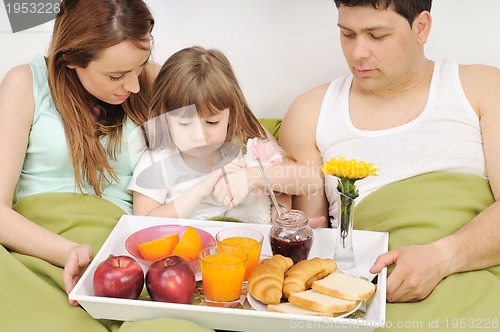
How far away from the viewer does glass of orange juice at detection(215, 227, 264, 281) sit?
148cm

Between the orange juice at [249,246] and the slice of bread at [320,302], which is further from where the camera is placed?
the orange juice at [249,246]

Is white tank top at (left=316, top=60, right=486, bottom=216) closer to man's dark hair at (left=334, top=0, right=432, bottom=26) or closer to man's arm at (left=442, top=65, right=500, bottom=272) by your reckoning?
man's arm at (left=442, top=65, right=500, bottom=272)

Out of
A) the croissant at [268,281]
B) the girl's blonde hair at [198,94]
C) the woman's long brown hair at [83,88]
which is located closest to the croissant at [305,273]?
the croissant at [268,281]

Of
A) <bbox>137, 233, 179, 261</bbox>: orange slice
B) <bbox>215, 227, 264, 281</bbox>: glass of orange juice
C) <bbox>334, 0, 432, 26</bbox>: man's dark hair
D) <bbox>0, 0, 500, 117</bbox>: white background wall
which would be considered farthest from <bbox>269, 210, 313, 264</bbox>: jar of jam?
<bbox>0, 0, 500, 117</bbox>: white background wall

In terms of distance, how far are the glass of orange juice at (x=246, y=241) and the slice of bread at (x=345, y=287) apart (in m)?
0.16

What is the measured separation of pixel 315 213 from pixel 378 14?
Answer: 0.58 m

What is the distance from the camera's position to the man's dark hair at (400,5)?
1783 mm

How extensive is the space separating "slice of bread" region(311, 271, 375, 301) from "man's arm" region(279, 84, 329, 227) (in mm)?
556

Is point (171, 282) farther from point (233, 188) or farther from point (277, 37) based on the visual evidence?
point (277, 37)

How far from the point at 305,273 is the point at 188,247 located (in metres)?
0.29

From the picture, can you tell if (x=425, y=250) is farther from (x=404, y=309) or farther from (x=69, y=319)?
(x=69, y=319)

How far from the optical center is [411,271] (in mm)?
1473

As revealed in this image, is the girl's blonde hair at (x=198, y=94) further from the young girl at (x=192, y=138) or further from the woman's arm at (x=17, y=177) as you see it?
the woman's arm at (x=17, y=177)

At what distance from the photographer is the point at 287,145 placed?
6.62ft
